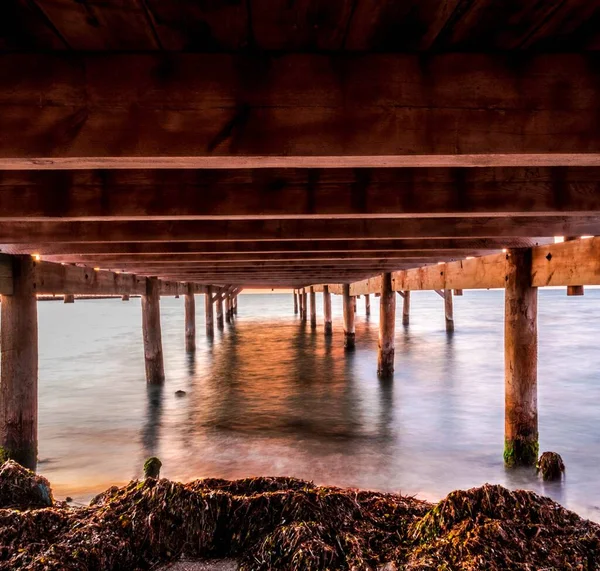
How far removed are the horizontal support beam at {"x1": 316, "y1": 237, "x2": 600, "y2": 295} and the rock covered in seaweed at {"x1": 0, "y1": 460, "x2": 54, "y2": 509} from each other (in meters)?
5.55

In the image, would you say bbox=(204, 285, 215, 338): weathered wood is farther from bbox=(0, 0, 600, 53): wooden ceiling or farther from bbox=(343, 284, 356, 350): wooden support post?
bbox=(0, 0, 600, 53): wooden ceiling

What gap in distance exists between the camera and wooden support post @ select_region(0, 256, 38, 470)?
6027 millimetres

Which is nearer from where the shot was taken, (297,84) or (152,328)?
(297,84)

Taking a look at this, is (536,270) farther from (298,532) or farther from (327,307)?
(327,307)

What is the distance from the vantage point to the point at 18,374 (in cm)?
604

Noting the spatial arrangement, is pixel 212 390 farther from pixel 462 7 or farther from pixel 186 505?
pixel 462 7

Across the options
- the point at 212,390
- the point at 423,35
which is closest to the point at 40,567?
the point at 423,35

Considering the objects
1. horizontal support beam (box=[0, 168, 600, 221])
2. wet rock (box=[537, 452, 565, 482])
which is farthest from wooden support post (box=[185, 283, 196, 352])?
horizontal support beam (box=[0, 168, 600, 221])

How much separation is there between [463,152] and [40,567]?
2655 millimetres

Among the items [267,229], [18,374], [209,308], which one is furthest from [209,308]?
[267,229]

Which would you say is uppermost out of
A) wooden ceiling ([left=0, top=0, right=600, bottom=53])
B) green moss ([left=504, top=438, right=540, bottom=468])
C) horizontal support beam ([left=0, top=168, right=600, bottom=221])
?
wooden ceiling ([left=0, top=0, right=600, bottom=53])

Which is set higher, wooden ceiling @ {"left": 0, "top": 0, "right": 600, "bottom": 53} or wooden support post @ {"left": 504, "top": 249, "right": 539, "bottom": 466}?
wooden ceiling @ {"left": 0, "top": 0, "right": 600, "bottom": 53}

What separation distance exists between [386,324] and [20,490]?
Answer: 36.1 feet

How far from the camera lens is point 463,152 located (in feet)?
6.49
